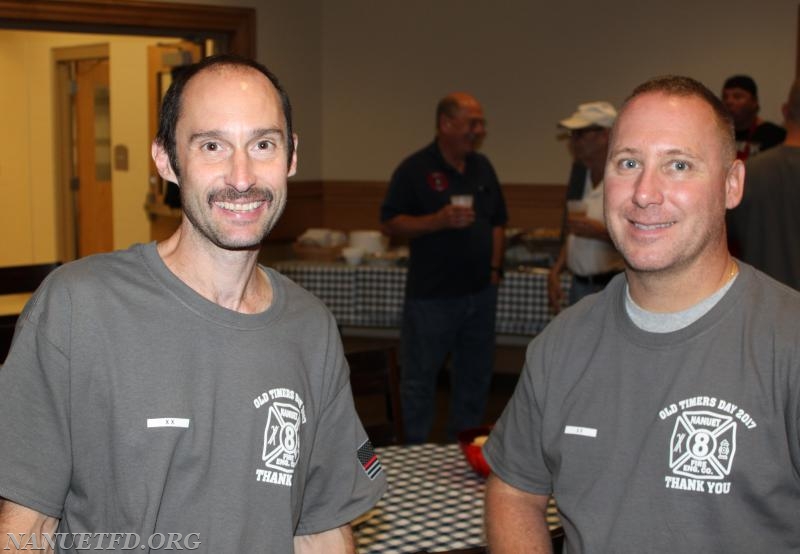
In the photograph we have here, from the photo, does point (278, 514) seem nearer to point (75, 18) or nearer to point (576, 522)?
point (576, 522)

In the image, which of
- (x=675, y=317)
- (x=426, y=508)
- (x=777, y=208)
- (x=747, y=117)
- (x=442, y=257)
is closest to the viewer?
(x=675, y=317)

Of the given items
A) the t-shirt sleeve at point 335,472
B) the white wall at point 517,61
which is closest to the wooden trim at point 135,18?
the white wall at point 517,61

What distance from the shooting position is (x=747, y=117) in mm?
5609

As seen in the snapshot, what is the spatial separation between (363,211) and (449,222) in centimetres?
296

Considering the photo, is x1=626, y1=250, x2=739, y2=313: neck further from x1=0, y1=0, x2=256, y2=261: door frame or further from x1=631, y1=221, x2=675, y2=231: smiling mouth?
x1=0, y1=0, x2=256, y2=261: door frame

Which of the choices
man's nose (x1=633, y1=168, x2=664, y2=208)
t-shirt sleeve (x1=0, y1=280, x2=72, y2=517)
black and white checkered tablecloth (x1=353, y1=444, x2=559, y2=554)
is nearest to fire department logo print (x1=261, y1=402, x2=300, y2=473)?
t-shirt sleeve (x1=0, y1=280, x2=72, y2=517)

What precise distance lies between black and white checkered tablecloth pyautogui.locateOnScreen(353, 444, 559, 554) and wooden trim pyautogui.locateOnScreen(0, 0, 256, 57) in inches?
148

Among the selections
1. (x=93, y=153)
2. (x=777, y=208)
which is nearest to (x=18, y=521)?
(x=777, y=208)

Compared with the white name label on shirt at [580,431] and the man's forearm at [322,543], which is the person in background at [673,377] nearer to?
the white name label on shirt at [580,431]

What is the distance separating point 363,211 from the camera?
289 inches

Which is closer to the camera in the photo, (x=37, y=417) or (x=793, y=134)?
(x=37, y=417)

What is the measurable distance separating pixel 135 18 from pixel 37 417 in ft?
15.5

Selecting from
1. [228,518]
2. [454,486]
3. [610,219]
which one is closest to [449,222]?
[454,486]

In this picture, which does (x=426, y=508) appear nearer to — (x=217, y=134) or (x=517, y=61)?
(x=217, y=134)
